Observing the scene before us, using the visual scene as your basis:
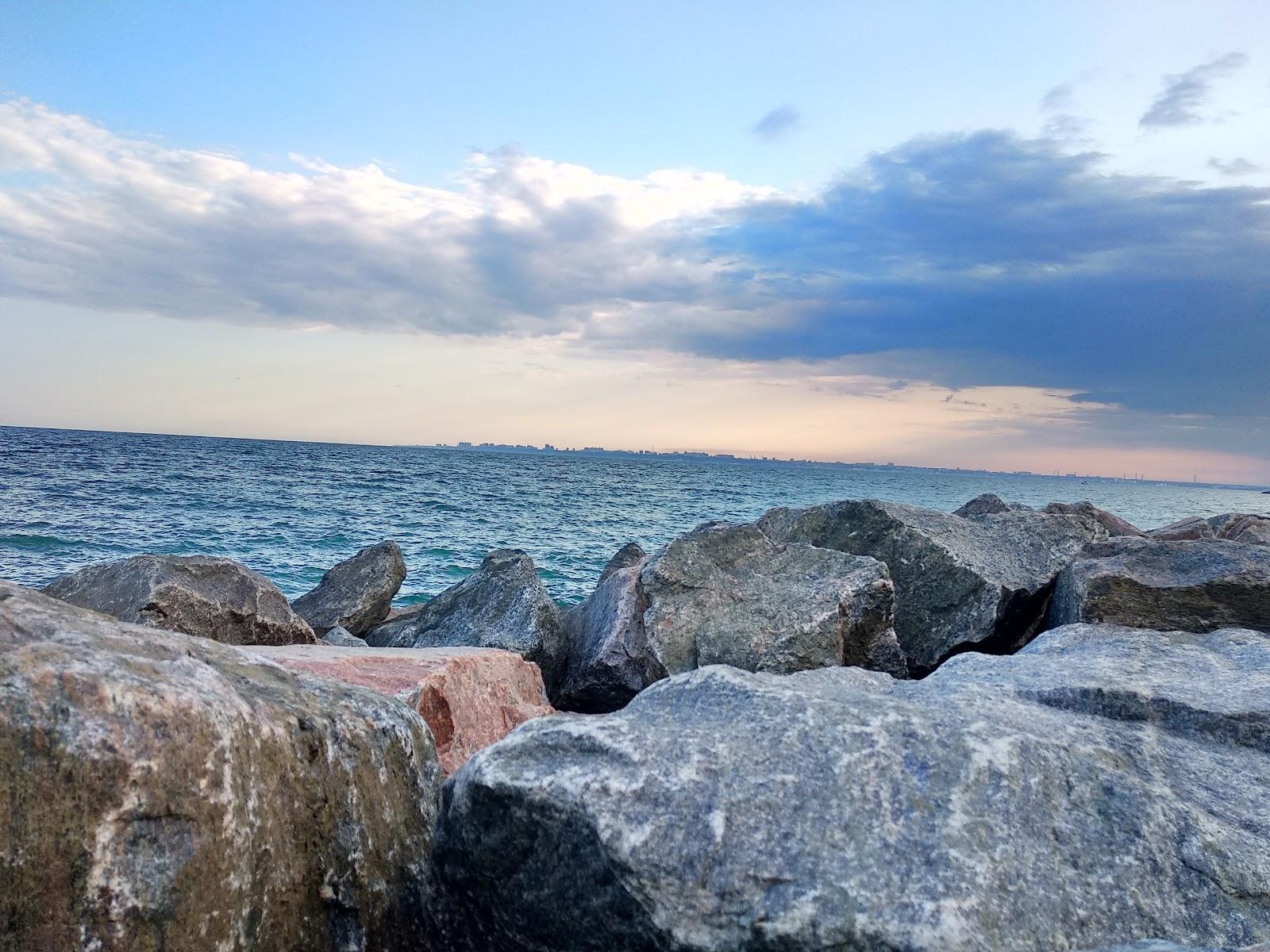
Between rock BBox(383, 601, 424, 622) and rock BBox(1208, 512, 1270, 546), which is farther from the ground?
rock BBox(1208, 512, 1270, 546)

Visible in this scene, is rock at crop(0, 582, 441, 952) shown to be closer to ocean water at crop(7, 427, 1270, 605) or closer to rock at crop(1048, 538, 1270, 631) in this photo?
rock at crop(1048, 538, 1270, 631)

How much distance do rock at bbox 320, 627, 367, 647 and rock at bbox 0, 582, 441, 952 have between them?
24.8 feet

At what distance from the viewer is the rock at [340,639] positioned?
11.2m

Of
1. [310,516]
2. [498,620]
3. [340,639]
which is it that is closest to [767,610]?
[498,620]

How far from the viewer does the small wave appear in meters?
24.1

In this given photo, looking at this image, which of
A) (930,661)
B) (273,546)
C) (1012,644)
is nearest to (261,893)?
(930,661)

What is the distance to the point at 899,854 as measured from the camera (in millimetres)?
3262

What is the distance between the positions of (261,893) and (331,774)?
51 cm

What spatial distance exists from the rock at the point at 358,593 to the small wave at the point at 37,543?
15135 millimetres

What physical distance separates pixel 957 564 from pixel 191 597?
7.61 metres

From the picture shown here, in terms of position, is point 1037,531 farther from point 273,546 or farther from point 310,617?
point 273,546

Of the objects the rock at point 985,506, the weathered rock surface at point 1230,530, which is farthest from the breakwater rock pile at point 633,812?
the rock at point 985,506

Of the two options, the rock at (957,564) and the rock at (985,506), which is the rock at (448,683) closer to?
the rock at (957,564)

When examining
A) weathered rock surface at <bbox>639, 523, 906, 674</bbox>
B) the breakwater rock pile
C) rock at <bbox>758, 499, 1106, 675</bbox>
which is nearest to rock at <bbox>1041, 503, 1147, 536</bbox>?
rock at <bbox>758, 499, 1106, 675</bbox>
